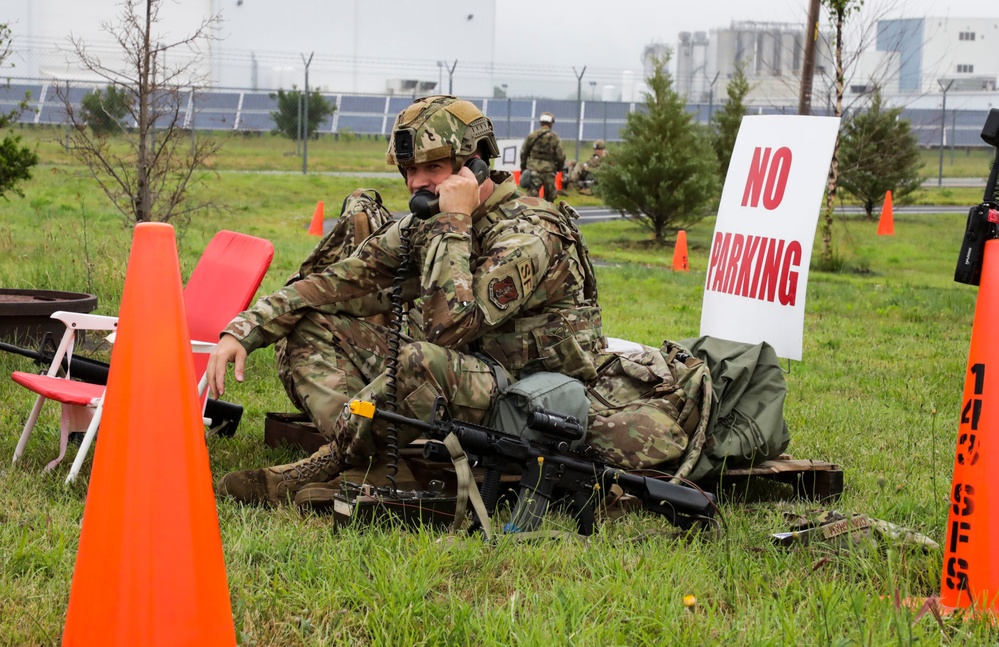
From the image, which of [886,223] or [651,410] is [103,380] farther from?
[886,223]

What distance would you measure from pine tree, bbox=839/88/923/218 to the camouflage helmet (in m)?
19.3

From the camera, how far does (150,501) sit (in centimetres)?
257

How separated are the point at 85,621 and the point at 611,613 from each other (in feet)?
4.63

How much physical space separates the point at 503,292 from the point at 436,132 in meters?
0.70

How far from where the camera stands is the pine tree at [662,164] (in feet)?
64.3

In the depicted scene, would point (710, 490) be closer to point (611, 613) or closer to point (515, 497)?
point (515, 497)

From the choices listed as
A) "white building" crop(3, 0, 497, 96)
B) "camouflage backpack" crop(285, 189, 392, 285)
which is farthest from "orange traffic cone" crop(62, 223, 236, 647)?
"white building" crop(3, 0, 497, 96)

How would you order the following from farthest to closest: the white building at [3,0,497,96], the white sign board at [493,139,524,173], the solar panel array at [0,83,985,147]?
1. the white building at [3,0,497,96]
2. the solar panel array at [0,83,985,147]
3. the white sign board at [493,139,524,173]

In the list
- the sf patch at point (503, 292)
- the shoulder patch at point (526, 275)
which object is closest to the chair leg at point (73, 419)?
the sf patch at point (503, 292)

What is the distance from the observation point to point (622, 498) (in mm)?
4414

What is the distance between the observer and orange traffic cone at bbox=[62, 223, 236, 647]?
2541 millimetres

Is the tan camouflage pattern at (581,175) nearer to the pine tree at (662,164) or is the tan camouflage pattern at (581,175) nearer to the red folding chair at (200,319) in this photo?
the pine tree at (662,164)

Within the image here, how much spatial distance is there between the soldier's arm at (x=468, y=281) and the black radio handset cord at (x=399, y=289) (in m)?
0.12

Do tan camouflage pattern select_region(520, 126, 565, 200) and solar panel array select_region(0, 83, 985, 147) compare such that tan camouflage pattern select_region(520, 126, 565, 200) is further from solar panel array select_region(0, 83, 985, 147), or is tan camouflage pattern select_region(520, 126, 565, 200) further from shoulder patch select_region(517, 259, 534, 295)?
shoulder patch select_region(517, 259, 534, 295)
